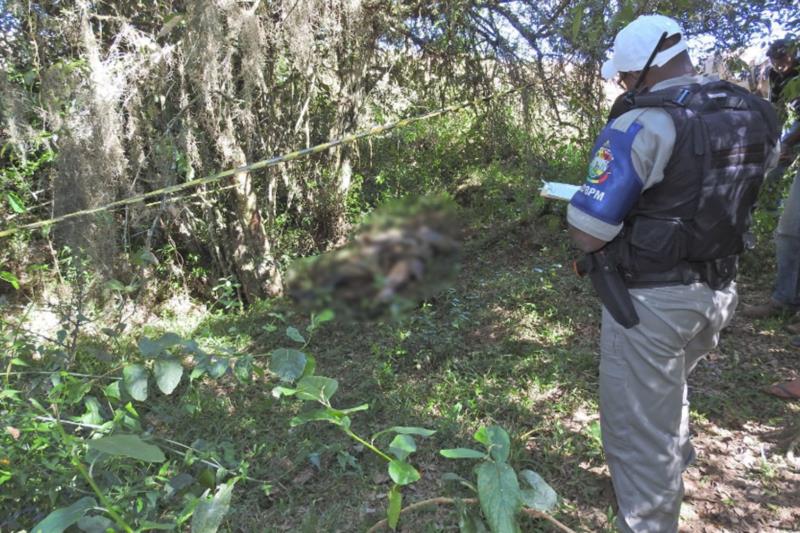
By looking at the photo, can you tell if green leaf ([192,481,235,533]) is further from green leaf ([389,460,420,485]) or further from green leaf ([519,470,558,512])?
green leaf ([519,470,558,512])

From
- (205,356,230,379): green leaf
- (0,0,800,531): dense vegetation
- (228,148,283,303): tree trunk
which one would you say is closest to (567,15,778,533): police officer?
(0,0,800,531): dense vegetation

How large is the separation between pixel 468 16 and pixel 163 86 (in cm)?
226

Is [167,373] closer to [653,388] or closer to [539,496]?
[539,496]

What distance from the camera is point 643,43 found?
1667mm

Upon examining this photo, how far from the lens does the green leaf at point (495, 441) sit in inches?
41.3

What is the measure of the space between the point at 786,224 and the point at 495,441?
3.18m

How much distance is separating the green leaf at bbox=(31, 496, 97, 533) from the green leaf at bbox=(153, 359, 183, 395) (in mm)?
288

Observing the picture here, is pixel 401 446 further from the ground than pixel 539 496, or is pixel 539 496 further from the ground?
pixel 401 446

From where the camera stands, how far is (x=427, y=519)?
215cm

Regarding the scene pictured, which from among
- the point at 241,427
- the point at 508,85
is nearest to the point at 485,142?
the point at 508,85

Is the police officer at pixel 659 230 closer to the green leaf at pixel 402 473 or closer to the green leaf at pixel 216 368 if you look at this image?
the green leaf at pixel 402 473

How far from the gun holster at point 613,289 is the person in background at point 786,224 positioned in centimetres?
219

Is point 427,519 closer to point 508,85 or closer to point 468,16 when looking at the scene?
point 508,85

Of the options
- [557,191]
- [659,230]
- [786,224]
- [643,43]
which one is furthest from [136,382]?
[786,224]
